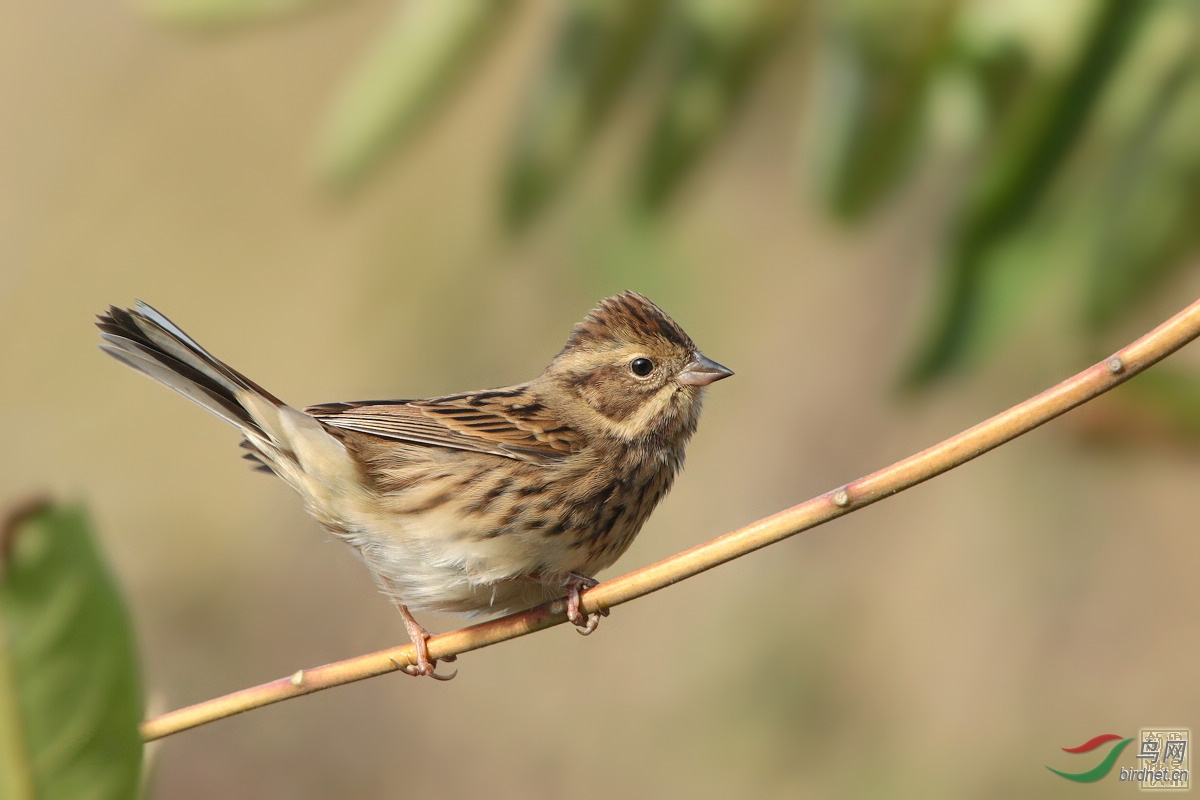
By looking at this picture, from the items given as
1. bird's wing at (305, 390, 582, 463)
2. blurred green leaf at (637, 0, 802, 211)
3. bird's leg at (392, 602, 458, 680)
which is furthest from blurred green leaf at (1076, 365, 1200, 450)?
bird's leg at (392, 602, 458, 680)

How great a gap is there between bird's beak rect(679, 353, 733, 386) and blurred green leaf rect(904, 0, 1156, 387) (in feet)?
3.13

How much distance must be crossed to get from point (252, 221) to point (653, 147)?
14.4 ft

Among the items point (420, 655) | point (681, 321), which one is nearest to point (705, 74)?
point (681, 321)

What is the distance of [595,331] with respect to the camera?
3018mm

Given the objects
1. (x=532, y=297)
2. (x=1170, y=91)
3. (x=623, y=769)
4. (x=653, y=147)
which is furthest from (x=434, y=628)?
(x=1170, y=91)

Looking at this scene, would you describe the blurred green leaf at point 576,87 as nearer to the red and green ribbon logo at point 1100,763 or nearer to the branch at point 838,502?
the branch at point 838,502

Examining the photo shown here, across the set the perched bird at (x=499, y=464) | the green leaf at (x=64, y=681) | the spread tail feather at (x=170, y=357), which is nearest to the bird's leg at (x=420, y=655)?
the perched bird at (x=499, y=464)

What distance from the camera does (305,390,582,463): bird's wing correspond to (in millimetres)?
2838

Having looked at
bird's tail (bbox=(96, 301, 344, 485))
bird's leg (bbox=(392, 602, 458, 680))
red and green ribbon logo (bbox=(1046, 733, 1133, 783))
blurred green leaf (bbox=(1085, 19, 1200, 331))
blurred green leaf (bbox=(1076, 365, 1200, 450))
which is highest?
blurred green leaf (bbox=(1085, 19, 1200, 331))

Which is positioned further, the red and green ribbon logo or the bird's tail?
the red and green ribbon logo

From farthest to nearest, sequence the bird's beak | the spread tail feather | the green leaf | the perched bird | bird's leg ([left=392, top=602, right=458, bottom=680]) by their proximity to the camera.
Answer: the bird's beak → the perched bird → bird's leg ([left=392, top=602, right=458, bottom=680]) → the spread tail feather → the green leaf

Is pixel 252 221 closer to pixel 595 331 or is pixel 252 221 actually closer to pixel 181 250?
pixel 181 250

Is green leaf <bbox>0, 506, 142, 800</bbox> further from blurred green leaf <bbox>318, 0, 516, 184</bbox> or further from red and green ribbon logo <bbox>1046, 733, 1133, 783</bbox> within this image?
red and green ribbon logo <bbox>1046, 733, 1133, 783</bbox>
